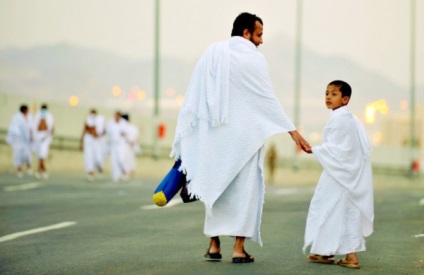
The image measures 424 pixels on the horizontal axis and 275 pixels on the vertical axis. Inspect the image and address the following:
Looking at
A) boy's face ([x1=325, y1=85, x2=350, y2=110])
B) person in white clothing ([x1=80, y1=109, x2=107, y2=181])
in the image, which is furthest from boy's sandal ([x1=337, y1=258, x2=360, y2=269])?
person in white clothing ([x1=80, y1=109, x2=107, y2=181])

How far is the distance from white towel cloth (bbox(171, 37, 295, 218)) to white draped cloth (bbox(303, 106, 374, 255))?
0.43 m

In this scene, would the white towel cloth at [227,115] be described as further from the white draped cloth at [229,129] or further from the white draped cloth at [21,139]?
the white draped cloth at [21,139]

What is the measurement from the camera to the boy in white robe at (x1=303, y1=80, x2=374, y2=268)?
9211 mm

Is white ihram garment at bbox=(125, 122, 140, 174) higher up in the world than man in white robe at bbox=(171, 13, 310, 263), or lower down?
lower down

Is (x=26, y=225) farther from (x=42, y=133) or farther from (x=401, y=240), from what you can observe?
(x=42, y=133)

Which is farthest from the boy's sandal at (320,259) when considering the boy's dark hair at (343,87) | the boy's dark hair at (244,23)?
the boy's dark hair at (244,23)

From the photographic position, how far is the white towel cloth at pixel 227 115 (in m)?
9.14

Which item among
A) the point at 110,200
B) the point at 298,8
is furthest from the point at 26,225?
the point at 298,8

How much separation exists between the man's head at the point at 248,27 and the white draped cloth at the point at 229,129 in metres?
0.08

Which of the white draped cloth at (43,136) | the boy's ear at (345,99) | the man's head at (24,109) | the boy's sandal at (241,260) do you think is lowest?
the boy's sandal at (241,260)

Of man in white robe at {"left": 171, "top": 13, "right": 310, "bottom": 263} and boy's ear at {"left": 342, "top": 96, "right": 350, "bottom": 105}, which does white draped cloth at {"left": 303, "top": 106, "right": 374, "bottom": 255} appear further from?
man in white robe at {"left": 171, "top": 13, "right": 310, "bottom": 263}

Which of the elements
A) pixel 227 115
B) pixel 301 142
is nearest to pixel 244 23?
pixel 227 115

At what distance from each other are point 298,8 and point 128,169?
2821cm

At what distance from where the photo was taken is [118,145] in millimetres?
31297
